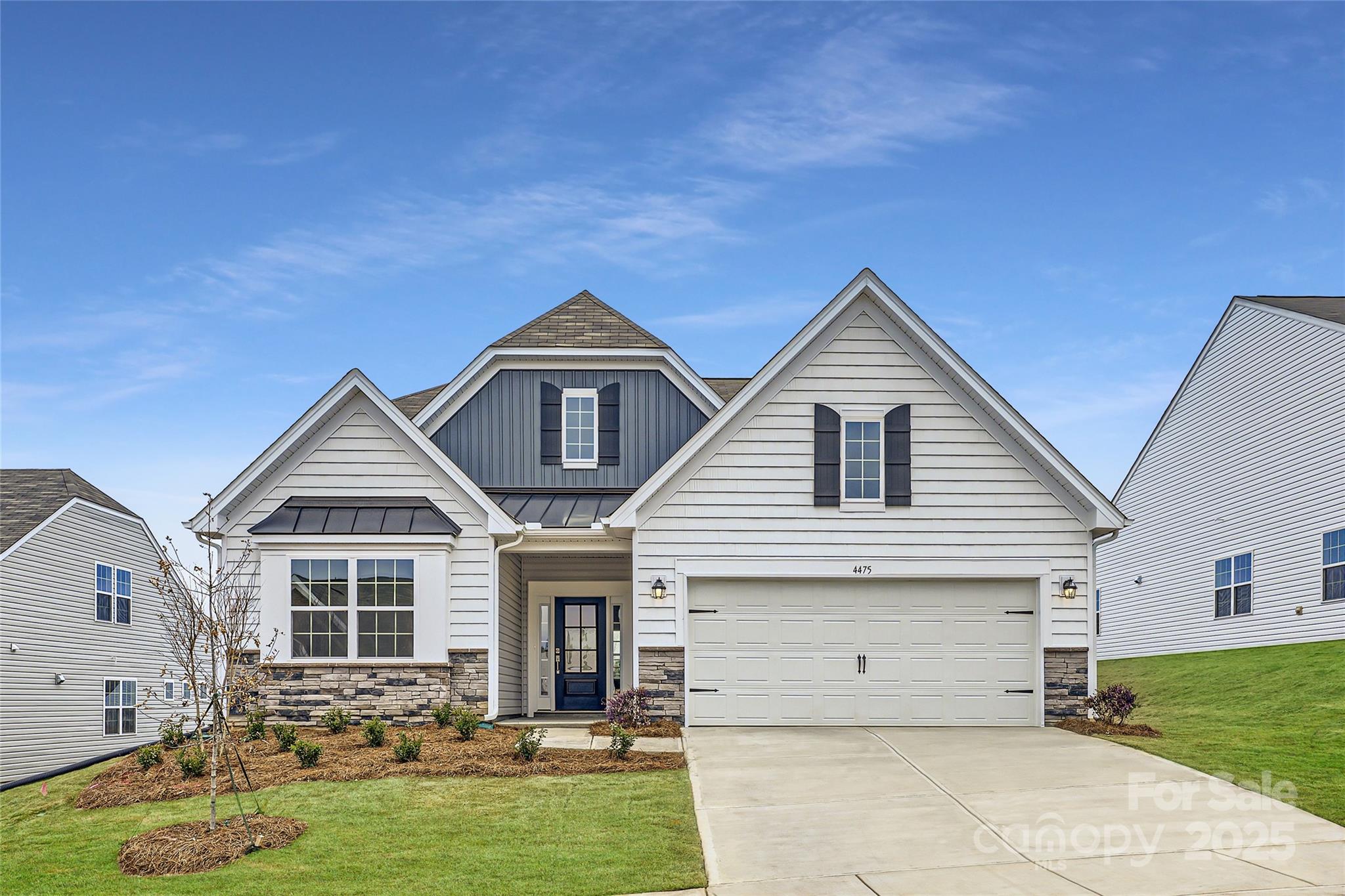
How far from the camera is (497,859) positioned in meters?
9.45

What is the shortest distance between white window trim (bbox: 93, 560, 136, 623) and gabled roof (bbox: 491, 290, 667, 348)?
13.4m

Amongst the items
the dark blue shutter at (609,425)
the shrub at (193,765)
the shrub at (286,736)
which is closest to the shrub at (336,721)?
the shrub at (286,736)

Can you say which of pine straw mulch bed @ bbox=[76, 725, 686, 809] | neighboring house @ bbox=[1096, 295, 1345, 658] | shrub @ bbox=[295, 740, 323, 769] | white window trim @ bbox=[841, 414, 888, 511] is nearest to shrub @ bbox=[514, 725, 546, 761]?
pine straw mulch bed @ bbox=[76, 725, 686, 809]

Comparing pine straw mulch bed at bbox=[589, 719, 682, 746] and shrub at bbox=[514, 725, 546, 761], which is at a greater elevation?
shrub at bbox=[514, 725, 546, 761]

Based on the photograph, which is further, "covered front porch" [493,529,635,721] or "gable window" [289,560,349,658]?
"covered front porch" [493,529,635,721]

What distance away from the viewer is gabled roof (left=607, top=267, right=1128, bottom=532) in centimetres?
1666

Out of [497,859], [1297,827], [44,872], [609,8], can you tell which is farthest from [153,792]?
[609,8]

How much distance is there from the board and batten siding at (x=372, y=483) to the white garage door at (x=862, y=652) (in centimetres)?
344

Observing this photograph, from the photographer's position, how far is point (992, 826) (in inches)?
401

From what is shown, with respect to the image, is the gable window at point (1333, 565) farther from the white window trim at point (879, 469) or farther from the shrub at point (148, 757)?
the shrub at point (148, 757)

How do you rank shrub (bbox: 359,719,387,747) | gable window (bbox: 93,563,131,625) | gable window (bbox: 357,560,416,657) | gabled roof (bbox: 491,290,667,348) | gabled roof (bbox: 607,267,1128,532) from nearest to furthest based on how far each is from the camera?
1. shrub (bbox: 359,719,387,747)
2. gabled roof (bbox: 607,267,1128,532)
3. gable window (bbox: 357,560,416,657)
4. gabled roof (bbox: 491,290,667,348)
5. gable window (bbox: 93,563,131,625)

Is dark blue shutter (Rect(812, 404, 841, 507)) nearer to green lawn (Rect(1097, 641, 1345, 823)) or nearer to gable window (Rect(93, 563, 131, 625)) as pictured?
green lawn (Rect(1097, 641, 1345, 823))

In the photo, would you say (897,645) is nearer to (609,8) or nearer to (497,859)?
(497,859)

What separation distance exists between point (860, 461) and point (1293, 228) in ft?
37.2
